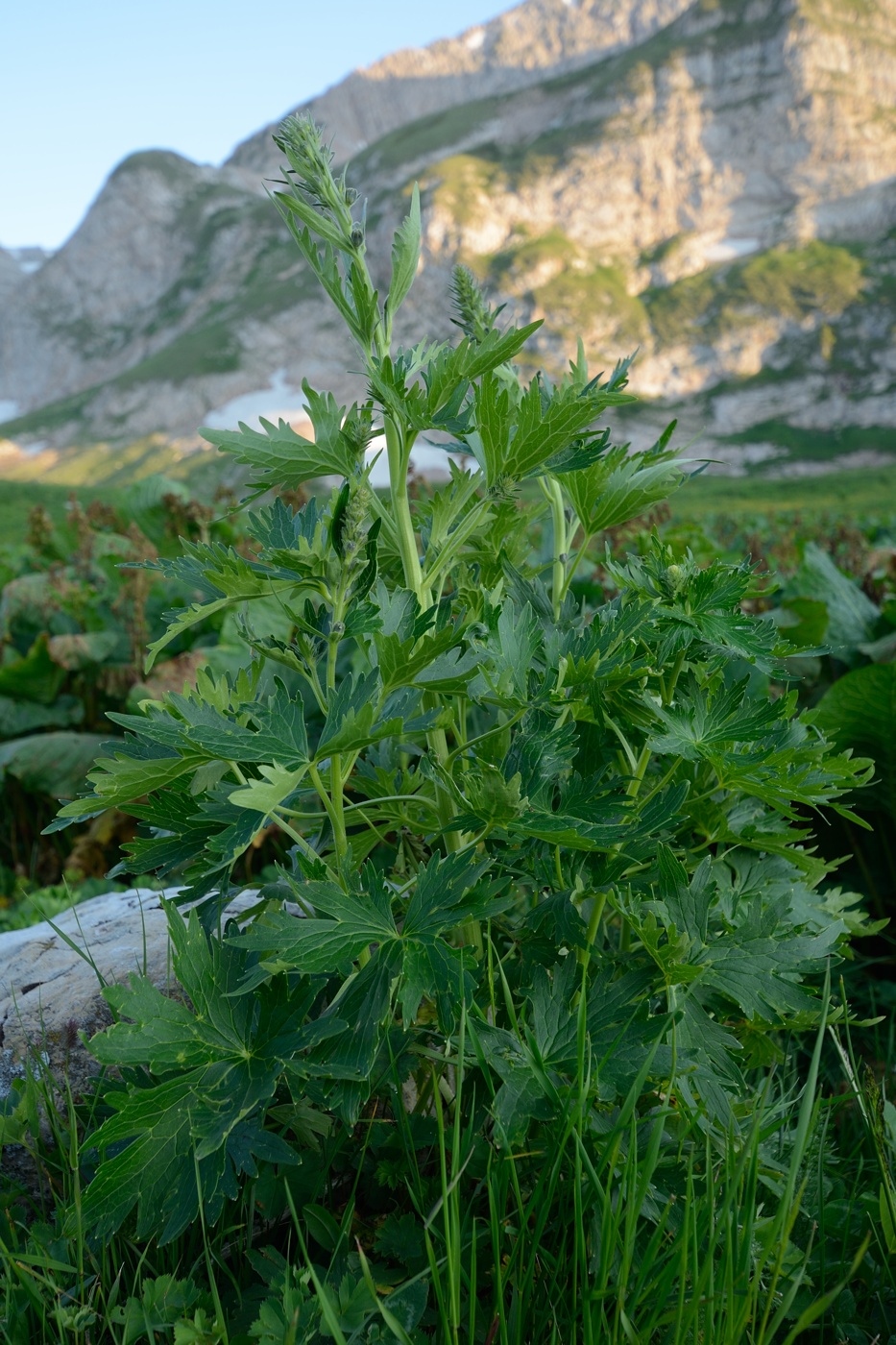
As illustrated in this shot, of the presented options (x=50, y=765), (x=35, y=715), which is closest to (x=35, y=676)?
(x=35, y=715)

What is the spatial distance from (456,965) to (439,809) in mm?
324

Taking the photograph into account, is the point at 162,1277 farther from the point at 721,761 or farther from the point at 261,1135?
the point at 721,761

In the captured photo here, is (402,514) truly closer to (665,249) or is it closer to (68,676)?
(68,676)

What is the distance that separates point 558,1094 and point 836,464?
97413mm

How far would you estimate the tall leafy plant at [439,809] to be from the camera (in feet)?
3.39

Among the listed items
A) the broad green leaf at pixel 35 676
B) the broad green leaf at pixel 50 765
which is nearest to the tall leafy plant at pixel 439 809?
the broad green leaf at pixel 50 765

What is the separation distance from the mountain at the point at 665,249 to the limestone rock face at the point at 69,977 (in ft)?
297

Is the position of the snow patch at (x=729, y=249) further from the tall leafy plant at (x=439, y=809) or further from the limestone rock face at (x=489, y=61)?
the tall leafy plant at (x=439, y=809)

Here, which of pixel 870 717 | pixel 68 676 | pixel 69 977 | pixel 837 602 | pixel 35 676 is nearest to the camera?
pixel 69 977

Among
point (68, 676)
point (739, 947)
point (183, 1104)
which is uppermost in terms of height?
point (183, 1104)

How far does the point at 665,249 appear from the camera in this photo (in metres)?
118

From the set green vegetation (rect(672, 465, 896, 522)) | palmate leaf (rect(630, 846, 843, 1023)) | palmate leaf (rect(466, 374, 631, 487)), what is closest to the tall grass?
palmate leaf (rect(630, 846, 843, 1023))

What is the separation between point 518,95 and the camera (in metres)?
139

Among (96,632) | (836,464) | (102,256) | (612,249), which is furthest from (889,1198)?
(102,256)
